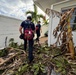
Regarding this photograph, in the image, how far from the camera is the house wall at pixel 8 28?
8981 millimetres

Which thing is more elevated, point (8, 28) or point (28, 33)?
point (8, 28)

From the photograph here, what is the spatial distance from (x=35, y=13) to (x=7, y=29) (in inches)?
289

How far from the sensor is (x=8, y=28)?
962 centimetres

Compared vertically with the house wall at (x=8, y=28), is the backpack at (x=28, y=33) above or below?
below

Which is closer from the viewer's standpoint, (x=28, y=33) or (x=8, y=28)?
(x=28, y=33)

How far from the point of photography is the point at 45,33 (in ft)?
56.0

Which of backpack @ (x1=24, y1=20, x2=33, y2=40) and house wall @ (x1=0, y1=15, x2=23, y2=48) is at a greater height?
house wall @ (x1=0, y1=15, x2=23, y2=48)

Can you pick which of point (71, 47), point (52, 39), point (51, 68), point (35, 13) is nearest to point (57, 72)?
point (51, 68)

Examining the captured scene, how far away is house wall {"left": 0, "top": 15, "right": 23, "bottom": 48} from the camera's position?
8.98 m

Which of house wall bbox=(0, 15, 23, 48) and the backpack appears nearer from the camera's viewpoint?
the backpack

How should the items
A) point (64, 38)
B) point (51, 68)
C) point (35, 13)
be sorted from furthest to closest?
point (35, 13)
point (64, 38)
point (51, 68)

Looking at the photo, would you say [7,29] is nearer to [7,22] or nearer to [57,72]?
[7,22]

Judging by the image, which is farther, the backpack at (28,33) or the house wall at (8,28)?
the house wall at (8,28)

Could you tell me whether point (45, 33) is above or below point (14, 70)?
above
